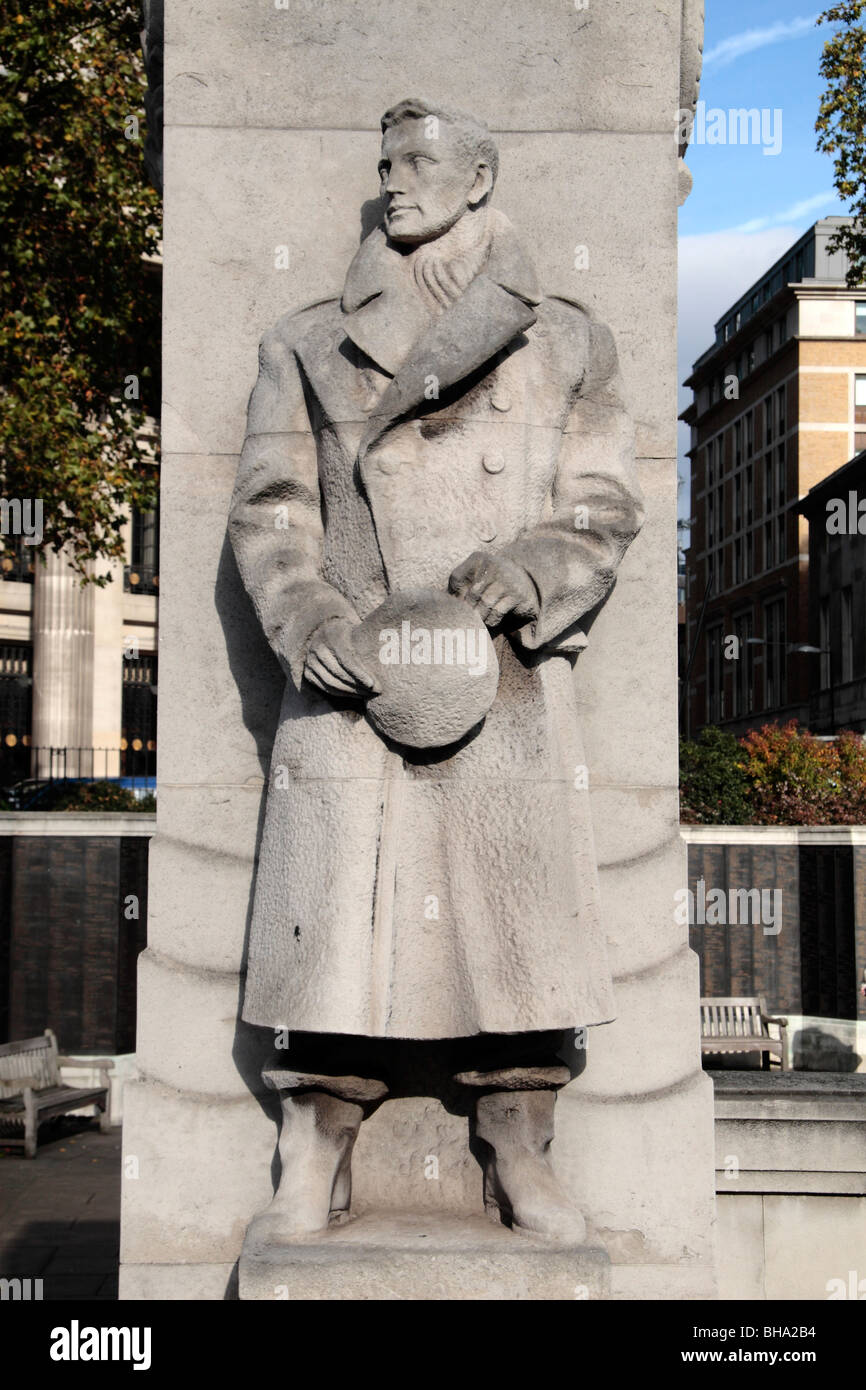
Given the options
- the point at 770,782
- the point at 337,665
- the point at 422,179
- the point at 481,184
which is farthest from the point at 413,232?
the point at 770,782

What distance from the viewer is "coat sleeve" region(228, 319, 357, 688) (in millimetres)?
4777

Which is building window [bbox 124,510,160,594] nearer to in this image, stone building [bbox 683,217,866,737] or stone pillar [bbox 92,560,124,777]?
stone pillar [bbox 92,560,124,777]

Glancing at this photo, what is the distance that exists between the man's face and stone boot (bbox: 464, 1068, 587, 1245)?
2629mm

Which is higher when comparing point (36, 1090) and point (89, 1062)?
point (89, 1062)

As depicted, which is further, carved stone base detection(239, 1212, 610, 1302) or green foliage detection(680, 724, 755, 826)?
green foliage detection(680, 724, 755, 826)

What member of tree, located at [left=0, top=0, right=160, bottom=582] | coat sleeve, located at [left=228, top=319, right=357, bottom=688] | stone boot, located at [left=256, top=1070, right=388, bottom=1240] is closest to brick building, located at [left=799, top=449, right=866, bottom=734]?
tree, located at [left=0, top=0, right=160, bottom=582]

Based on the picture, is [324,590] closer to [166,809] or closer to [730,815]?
[166,809]

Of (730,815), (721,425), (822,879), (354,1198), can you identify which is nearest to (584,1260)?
(354,1198)

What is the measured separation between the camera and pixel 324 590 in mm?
4816

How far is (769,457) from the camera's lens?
81625mm

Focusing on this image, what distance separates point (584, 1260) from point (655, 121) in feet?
12.3

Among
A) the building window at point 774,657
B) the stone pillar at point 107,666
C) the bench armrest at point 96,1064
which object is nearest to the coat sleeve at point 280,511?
the bench armrest at point 96,1064

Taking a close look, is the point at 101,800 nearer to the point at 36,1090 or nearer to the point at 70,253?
the point at 36,1090

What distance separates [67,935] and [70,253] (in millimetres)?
8835
